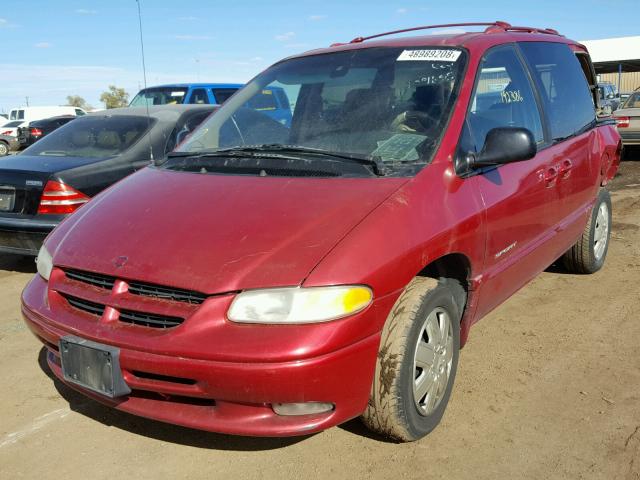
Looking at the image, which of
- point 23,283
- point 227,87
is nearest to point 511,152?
point 23,283

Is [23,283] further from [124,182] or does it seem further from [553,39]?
[553,39]

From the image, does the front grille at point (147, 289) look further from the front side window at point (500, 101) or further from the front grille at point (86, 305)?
the front side window at point (500, 101)

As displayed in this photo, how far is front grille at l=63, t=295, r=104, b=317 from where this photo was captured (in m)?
2.66

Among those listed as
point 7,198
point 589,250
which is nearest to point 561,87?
point 589,250

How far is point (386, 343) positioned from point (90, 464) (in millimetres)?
1390

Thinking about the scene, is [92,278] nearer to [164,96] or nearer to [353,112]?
[353,112]

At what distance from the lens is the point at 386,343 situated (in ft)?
8.56

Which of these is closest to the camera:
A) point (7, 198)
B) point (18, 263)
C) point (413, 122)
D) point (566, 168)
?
point (413, 122)

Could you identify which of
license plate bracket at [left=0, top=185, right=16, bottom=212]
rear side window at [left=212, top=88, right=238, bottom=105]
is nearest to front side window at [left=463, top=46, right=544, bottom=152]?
license plate bracket at [left=0, top=185, right=16, bottom=212]

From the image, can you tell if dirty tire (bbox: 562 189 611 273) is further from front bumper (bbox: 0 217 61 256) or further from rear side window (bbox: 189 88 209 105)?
rear side window (bbox: 189 88 209 105)

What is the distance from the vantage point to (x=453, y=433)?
2977mm

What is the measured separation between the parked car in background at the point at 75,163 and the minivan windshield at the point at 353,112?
1.01 metres

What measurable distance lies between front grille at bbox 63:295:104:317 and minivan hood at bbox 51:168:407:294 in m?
0.14

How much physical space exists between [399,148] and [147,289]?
1394 mm
